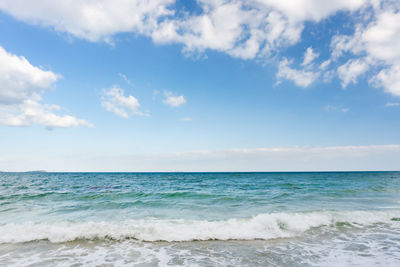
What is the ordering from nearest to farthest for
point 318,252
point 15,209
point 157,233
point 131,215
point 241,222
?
point 318,252
point 157,233
point 241,222
point 131,215
point 15,209

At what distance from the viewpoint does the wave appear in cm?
835

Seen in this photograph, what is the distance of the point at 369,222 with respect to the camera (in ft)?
34.8

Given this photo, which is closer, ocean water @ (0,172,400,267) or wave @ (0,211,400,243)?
ocean water @ (0,172,400,267)

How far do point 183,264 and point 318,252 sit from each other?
4.28m

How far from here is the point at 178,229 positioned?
908cm

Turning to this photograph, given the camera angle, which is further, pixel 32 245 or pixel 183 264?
pixel 32 245

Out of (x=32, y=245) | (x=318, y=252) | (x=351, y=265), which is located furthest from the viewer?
(x=32, y=245)

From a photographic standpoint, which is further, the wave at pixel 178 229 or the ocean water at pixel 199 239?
the wave at pixel 178 229

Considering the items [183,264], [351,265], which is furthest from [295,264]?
[183,264]

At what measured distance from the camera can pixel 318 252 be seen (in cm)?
685

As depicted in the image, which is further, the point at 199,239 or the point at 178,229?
the point at 178,229

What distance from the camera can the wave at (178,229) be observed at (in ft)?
27.4

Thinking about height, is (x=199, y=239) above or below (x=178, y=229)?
below

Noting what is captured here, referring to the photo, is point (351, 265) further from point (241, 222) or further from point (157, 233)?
point (157, 233)
